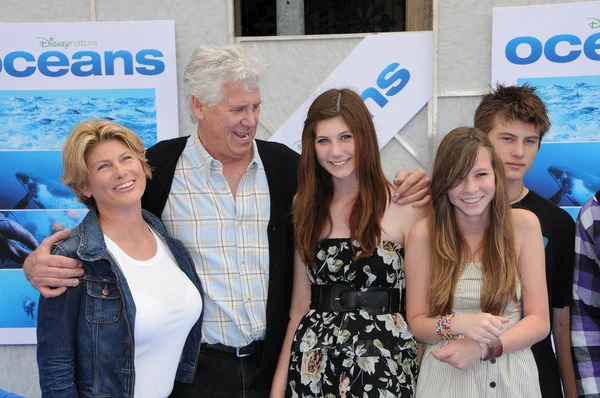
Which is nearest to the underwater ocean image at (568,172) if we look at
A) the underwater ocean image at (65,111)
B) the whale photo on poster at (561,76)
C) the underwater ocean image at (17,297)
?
the whale photo on poster at (561,76)

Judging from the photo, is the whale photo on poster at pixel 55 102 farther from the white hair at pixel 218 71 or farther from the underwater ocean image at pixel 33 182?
the white hair at pixel 218 71

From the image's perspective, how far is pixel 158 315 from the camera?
75.4 inches

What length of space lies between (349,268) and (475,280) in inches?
15.6

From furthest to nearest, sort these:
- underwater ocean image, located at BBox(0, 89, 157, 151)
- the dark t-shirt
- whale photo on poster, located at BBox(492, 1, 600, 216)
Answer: underwater ocean image, located at BBox(0, 89, 157, 151), whale photo on poster, located at BBox(492, 1, 600, 216), the dark t-shirt

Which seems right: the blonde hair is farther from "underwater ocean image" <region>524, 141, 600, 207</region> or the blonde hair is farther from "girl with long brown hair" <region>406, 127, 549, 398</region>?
"underwater ocean image" <region>524, 141, 600, 207</region>

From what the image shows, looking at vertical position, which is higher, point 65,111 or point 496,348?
point 65,111

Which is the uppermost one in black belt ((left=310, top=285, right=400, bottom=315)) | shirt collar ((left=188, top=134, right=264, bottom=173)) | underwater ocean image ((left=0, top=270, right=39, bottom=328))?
shirt collar ((left=188, top=134, right=264, bottom=173))

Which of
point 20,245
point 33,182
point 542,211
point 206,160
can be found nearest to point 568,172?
point 542,211

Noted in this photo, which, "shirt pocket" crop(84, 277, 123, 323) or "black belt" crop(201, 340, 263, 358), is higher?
"shirt pocket" crop(84, 277, 123, 323)

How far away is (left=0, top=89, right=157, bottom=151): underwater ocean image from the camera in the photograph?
392cm

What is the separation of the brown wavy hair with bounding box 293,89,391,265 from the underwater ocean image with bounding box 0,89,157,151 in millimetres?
1985

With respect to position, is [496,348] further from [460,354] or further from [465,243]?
[465,243]

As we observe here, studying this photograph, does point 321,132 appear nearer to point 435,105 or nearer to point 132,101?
point 435,105

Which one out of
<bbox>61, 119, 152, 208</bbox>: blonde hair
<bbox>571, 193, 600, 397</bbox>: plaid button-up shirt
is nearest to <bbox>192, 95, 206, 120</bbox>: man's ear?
<bbox>61, 119, 152, 208</bbox>: blonde hair
